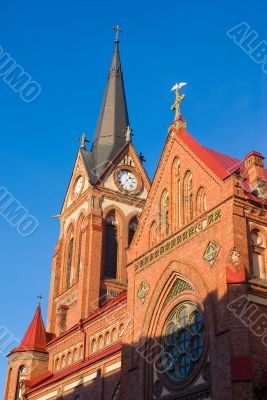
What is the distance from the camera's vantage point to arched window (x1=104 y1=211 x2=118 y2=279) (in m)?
48.3

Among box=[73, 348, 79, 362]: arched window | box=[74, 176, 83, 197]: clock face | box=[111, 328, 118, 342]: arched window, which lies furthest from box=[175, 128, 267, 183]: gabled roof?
box=[74, 176, 83, 197]: clock face

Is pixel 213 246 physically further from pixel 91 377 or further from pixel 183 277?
pixel 91 377

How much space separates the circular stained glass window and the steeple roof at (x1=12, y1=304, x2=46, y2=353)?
67.6 feet

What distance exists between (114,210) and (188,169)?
22.5 metres

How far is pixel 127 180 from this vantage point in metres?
52.8

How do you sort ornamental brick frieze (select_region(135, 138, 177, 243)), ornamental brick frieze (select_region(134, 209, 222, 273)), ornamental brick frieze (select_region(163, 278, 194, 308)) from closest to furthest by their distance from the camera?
ornamental brick frieze (select_region(134, 209, 222, 273))
ornamental brick frieze (select_region(163, 278, 194, 308))
ornamental brick frieze (select_region(135, 138, 177, 243))

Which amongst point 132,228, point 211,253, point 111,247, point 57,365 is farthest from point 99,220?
point 211,253

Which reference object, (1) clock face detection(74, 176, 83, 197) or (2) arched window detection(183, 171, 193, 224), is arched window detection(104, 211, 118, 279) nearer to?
(1) clock face detection(74, 176, 83, 197)

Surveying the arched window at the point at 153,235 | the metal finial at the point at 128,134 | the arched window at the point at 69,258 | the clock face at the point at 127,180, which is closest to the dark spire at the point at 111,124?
the metal finial at the point at 128,134

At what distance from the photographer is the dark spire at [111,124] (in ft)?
175

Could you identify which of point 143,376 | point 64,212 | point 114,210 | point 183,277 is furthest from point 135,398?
point 64,212

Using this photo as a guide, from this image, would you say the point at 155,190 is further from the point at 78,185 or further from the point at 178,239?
the point at 78,185

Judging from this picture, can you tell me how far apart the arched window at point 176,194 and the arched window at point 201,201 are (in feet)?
4.83

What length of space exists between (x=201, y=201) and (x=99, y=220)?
22.7 meters
